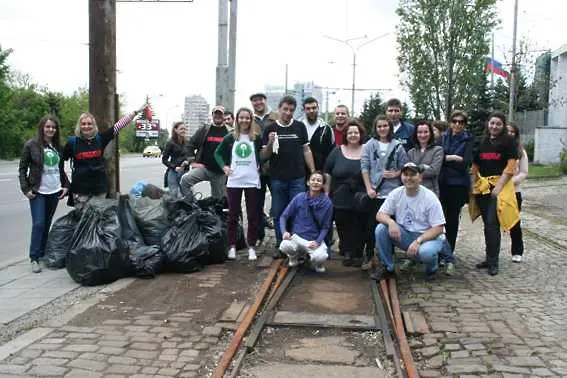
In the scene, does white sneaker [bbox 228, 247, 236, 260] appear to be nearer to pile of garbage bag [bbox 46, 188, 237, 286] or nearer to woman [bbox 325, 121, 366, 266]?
pile of garbage bag [bbox 46, 188, 237, 286]

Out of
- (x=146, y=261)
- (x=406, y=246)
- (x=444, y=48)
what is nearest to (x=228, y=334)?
(x=146, y=261)

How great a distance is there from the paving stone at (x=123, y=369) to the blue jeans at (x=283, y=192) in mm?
3732

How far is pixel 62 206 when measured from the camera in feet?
46.7

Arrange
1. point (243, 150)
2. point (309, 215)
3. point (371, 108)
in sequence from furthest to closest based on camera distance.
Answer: point (371, 108), point (243, 150), point (309, 215)

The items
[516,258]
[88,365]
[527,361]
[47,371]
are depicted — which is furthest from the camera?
[516,258]

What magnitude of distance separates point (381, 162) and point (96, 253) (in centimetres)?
329

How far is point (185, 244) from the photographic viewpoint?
730 cm

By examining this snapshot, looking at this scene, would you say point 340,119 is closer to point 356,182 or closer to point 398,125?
point 398,125

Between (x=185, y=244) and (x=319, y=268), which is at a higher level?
(x=185, y=244)

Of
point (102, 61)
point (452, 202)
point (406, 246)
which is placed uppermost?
point (102, 61)

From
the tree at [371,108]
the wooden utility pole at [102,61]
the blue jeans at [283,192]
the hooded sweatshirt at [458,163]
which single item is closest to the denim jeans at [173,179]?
the wooden utility pole at [102,61]

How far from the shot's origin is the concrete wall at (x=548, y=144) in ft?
106

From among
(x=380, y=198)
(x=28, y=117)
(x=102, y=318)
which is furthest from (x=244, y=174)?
(x=28, y=117)

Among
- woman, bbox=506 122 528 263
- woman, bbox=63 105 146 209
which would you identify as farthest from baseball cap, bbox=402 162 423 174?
woman, bbox=63 105 146 209
